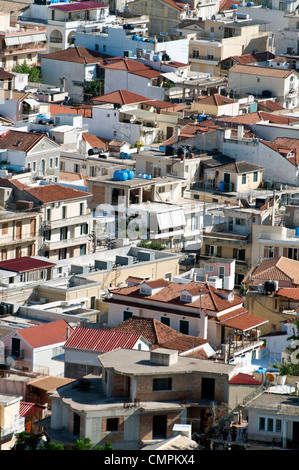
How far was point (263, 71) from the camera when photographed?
352 feet

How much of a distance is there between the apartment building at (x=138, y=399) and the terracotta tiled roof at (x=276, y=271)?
638 inches

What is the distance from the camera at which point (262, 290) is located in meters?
64.0

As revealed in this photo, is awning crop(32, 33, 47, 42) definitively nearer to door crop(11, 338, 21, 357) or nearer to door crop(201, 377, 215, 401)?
door crop(11, 338, 21, 357)

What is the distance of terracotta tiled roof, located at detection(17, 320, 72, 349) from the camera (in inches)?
2247

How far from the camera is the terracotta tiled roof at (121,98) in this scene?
10168 cm

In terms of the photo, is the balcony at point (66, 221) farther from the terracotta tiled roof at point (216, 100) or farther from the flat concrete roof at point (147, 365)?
the terracotta tiled roof at point (216, 100)

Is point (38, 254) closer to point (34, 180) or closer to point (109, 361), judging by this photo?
point (34, 180)

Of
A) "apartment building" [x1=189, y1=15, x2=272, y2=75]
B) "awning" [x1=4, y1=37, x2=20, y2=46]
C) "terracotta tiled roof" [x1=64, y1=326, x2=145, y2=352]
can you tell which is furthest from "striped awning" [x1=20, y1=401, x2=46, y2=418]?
"apartment building" [x1=189, y1=15, x2=272, y2=75]

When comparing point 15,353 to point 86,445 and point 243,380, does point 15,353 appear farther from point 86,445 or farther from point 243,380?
point 86,445

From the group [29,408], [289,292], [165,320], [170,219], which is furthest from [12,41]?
[29,408]

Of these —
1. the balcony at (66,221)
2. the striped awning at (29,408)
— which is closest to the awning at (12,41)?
the balcony at (66,221)

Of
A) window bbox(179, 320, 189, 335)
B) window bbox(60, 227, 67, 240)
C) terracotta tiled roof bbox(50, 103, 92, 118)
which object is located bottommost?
window bbox(60, 227, 67, 240)

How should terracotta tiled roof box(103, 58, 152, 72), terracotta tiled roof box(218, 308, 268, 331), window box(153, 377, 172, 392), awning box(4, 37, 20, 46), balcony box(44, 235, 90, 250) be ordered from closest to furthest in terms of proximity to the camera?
window box(153, 377, 172, 392) < terracotta tiled roof box(218, 308, 268, 331) < balcony box(44, 235, 90, 250) < terracotta tiled roof box(103, 58, 152, 72) < awning box(4, 37, 20, 46)

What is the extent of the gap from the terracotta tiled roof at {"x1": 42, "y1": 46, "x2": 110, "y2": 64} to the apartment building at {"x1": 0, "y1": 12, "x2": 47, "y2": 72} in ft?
6.61
